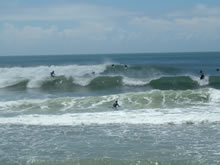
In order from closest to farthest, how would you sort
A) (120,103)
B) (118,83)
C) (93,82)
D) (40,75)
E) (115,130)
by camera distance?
(115,130) < (120,103) < (118,83) < (93,82) < (40,75)

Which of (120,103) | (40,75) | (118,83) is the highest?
(40,75)

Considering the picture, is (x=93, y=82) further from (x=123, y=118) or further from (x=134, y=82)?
(x=123, y=118)

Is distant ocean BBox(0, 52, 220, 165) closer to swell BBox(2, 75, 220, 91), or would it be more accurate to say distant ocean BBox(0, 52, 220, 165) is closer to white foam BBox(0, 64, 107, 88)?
swell BBox(2, 75, 220, 91)

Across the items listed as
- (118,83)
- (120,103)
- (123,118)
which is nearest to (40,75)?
(118,83)

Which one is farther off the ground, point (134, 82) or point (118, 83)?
point (134, 82)

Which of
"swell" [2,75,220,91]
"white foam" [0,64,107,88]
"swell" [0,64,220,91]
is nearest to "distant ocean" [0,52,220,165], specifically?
Answer: "swell" [2,75,220,91]

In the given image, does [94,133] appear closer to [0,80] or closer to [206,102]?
[206,102]

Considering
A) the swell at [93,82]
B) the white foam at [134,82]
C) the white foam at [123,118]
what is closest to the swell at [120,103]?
the white foam at [123,118]

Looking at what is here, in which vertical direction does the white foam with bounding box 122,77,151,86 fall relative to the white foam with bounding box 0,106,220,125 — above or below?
above

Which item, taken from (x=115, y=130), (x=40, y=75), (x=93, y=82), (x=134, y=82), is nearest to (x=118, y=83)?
(x=134, y=82)

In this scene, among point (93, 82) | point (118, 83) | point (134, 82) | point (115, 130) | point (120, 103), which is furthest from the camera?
point (93, 82)

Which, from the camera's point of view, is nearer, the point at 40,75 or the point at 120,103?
the point at 120,103

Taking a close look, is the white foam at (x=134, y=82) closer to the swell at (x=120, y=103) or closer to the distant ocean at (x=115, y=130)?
the swell at (x=120, y=103)

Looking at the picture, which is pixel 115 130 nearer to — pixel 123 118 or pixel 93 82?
pixel 123 118
